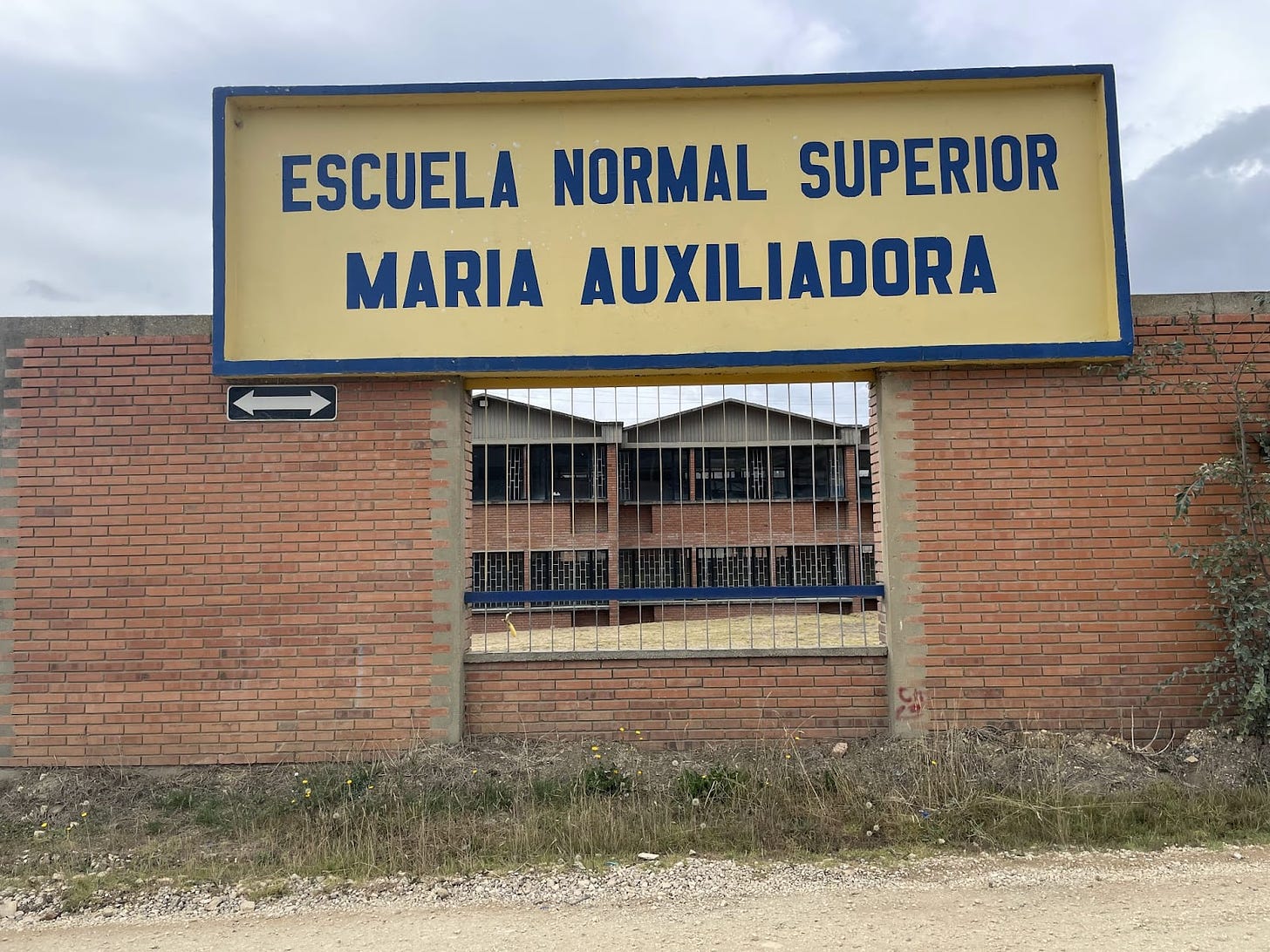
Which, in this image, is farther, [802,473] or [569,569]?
[802,473]

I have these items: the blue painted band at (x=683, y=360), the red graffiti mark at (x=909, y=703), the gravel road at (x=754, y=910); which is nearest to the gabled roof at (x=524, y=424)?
the blue painted band at (x=683, y=360)

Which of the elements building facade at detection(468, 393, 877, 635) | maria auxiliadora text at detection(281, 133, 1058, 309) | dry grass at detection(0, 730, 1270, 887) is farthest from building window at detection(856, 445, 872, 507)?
dry grass at detection(0, 730, 1270, 887)

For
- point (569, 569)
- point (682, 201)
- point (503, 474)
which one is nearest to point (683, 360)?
point (682, 201)

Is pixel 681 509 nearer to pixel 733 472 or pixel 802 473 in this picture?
pixel 733 472

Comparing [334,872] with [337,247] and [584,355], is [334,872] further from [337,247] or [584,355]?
[337,247]

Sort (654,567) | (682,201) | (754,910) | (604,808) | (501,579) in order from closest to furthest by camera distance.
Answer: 1. (754,910)
2. (604,808)
3. (682,201)
4. (654,567)
5. (501,579)

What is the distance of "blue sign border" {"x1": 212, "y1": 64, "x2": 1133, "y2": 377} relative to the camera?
629 cm

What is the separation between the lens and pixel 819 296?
644 centimetres

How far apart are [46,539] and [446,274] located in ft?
10.9

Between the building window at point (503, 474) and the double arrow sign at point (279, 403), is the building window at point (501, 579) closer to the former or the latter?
the building window at point (503, 474)

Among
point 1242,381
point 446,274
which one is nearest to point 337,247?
point 446,274

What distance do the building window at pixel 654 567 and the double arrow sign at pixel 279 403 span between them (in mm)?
2517

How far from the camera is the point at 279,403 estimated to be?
21.0ft

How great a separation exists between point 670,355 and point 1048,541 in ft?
9.45
